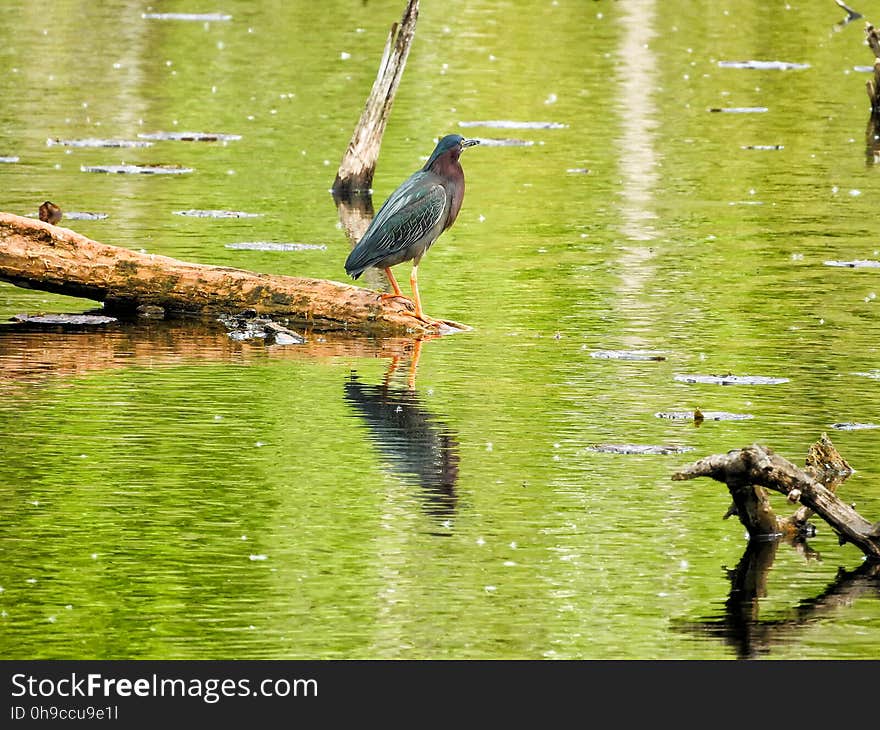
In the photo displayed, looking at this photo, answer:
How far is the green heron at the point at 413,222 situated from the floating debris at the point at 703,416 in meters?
2.86

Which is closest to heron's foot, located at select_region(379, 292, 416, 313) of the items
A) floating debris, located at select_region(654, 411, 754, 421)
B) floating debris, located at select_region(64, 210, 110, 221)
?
floating debris, located at select_region(654, 411, 754, 421)

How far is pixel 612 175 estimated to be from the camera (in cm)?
2416

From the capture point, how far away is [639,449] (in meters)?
12.1

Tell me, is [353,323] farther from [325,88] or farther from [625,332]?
[325,88]

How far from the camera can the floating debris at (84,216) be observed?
789 inches

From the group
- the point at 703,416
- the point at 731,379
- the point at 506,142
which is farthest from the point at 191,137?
the point at 703,416

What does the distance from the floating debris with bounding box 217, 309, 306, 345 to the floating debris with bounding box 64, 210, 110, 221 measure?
15.6 feet

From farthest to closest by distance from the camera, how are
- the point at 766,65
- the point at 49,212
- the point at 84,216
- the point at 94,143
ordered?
the point at 766,65
the point at 94,143
the point at 84,216
the point at 49,212

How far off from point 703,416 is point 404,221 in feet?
10.9

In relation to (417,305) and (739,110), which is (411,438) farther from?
(739,110)

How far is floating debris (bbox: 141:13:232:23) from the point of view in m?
40.2

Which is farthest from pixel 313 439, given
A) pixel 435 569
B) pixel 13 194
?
pixel 13 194

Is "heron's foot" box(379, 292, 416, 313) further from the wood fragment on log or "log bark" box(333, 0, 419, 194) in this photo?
the wood fragment on log

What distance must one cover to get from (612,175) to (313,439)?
12242 mm
